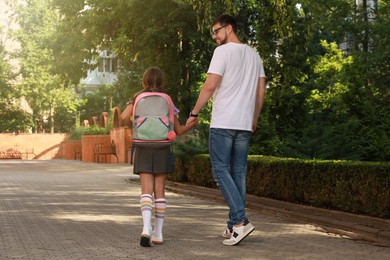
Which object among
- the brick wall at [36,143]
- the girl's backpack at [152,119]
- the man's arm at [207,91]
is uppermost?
the man's arm at [207,91]

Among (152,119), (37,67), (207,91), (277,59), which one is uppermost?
→ (37,67)

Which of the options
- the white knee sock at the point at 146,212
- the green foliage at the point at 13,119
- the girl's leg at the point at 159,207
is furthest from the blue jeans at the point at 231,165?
the green foliage at the point at 13,119

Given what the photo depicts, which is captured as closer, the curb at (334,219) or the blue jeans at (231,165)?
the blue jeans at (231,165)

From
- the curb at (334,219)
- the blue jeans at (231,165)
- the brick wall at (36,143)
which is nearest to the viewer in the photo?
the blue jeans at (231,165)

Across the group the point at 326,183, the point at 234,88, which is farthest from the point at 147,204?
the point at 326,183

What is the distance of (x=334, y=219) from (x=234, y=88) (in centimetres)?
265

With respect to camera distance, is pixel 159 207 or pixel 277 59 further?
pixel 277 59

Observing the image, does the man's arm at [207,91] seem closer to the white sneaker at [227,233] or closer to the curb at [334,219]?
the white sneaker at [227,233]

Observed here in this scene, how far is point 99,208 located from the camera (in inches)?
452

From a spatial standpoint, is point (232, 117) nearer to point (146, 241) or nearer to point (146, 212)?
point (146, 212)

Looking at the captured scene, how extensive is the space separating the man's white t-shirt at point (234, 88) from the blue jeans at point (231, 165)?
0.10m

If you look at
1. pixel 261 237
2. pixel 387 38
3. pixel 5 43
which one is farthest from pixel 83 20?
pixel 5 43

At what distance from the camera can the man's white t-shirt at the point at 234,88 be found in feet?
22.7

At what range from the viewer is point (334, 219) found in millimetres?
8758
